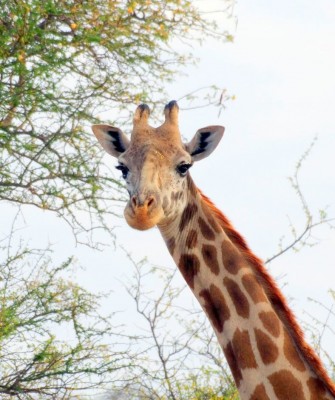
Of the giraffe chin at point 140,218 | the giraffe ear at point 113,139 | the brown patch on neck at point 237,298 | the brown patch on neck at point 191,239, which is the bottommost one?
the brown patch on neck at point 237,298

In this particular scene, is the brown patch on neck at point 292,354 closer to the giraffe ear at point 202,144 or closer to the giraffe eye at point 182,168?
the giraffe eye at point 182,168

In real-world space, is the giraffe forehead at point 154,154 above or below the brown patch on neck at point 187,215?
above

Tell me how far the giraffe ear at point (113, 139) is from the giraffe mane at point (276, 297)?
0.75 m

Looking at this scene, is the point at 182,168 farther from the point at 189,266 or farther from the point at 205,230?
the point at 189,266

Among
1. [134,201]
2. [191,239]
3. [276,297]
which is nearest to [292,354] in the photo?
Result: [276,297]

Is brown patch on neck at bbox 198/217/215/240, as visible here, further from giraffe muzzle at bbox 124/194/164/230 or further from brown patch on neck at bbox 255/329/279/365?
brown patch on neck at bbox 255/329/279/365

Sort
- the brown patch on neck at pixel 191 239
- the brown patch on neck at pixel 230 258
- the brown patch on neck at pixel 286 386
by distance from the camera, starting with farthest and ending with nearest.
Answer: the brown patch on neck at pixel 191 239 → the brown patch on neck at pixel 230 258 → the brown patch on neck at pixel 286 386

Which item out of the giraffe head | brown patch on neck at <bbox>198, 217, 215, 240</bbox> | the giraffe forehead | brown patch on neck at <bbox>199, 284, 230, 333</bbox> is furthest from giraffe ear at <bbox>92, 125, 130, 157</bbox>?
brown patch on neck at <bbox>199, 284, 230, 333</bbox>

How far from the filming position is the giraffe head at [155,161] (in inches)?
261

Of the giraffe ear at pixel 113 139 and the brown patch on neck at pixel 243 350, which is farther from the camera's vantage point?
the giraffe ear at pixel 113 139

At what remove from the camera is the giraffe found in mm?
6539

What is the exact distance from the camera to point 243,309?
679cm

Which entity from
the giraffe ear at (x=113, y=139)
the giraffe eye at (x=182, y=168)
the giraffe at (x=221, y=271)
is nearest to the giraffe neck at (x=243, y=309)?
the giraffe at (x=221, y=271)

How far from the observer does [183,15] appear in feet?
51.6
